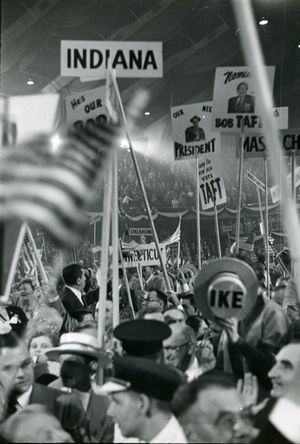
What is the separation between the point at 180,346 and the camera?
236 cm

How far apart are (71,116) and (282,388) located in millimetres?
1203

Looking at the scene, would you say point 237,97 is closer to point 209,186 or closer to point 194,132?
point 194,132

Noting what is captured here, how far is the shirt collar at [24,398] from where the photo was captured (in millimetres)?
2373

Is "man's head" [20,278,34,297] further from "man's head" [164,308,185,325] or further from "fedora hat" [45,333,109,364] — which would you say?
"man's head" [164,308,185,325]

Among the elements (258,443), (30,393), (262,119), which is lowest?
(258,443)

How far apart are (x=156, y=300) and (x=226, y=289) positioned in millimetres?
316

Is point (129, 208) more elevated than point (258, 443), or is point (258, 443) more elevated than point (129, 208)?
point (129, 208)

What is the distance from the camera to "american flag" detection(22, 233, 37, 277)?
2.32 m

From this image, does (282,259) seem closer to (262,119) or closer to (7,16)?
(262,119)

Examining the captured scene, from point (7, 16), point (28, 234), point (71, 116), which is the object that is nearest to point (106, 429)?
point (28, 234)

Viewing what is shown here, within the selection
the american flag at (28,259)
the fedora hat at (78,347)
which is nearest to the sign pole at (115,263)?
the fedora hat at (78,347)

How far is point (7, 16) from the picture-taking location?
232cm

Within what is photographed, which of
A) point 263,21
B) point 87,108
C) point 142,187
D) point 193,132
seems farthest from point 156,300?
point 263,21

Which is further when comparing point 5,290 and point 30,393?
point 30,393
